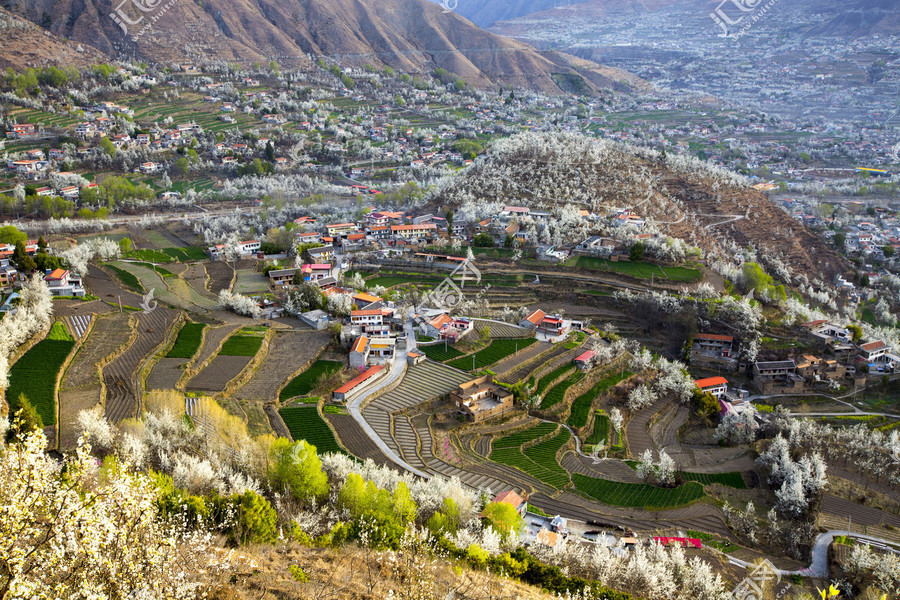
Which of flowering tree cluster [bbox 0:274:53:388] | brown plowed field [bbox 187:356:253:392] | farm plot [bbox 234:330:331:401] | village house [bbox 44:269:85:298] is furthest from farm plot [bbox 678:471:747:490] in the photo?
village house [bbox 44:269:85:298]

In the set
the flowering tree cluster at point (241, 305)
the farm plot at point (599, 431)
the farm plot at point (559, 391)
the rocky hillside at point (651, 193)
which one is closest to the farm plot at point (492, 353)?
the farm plot at point (559, 391)

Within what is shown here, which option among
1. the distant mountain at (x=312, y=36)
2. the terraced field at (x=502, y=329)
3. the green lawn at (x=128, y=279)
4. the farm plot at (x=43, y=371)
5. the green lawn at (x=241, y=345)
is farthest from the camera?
the distant mountain at (x=312, y=36)

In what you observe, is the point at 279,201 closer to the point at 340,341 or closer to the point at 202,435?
the point at 340,341

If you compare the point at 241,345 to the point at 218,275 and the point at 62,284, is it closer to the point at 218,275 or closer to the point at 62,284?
the point at 62,284

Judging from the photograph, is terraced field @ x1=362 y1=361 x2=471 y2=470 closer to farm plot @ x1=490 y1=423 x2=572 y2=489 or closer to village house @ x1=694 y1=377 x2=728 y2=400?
farm plot @ x1=490 y1=423 x2=572 y2=489

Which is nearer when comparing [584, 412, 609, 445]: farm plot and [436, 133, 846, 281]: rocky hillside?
[584, 412, 609, 445]: farm plot

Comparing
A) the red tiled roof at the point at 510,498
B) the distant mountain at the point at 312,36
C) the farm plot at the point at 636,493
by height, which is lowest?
the farm plot at the point at 636,493

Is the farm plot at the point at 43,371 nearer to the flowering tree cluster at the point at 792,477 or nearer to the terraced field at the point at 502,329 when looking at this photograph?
the terraced field at the point at 502,329

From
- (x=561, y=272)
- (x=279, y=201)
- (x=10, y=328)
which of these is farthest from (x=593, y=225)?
(x=10, y=328)
